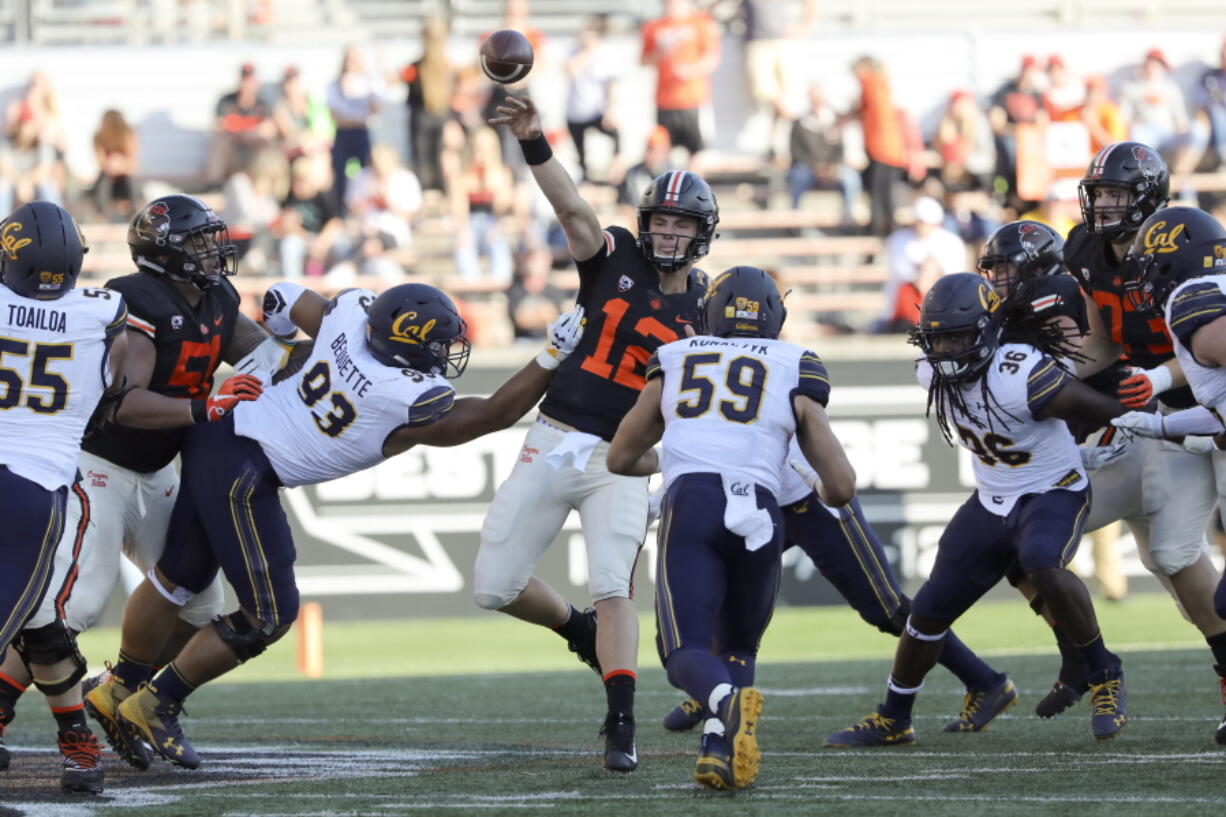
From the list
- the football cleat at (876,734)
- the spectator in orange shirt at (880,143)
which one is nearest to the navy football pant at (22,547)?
the football cleat at (876,734)

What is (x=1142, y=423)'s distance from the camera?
6141 mm

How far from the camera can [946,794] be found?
5125 millimetres

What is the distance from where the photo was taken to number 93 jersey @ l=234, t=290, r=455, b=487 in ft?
19.8

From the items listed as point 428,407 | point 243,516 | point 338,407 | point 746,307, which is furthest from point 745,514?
point 243,516

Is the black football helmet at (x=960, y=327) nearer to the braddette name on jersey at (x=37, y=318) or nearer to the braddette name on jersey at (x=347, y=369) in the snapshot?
the braddette name on jersey at (x=347, y=369)

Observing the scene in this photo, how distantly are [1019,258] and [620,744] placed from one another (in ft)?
8.78

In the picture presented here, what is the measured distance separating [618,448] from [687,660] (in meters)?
0.77

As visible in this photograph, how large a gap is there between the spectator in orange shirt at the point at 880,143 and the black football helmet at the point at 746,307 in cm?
1010

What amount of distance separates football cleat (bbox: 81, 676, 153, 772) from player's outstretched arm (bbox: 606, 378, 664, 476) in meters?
1.95

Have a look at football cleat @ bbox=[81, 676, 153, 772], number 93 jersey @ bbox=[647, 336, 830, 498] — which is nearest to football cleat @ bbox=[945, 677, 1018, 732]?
number 93 jersey @ bbox=[647, 336, 830, 498]

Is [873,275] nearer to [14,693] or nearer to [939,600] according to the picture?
[939,600]

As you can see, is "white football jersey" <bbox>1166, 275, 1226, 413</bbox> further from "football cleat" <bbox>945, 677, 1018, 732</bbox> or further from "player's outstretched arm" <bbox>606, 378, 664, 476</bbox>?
"player's outstretched arm" <bbox>606, 378, 664, 476</bbox>

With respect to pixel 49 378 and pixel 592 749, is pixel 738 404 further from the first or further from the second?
pixel 49 378

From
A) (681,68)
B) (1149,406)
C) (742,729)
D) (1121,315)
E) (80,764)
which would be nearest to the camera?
(742,729)
